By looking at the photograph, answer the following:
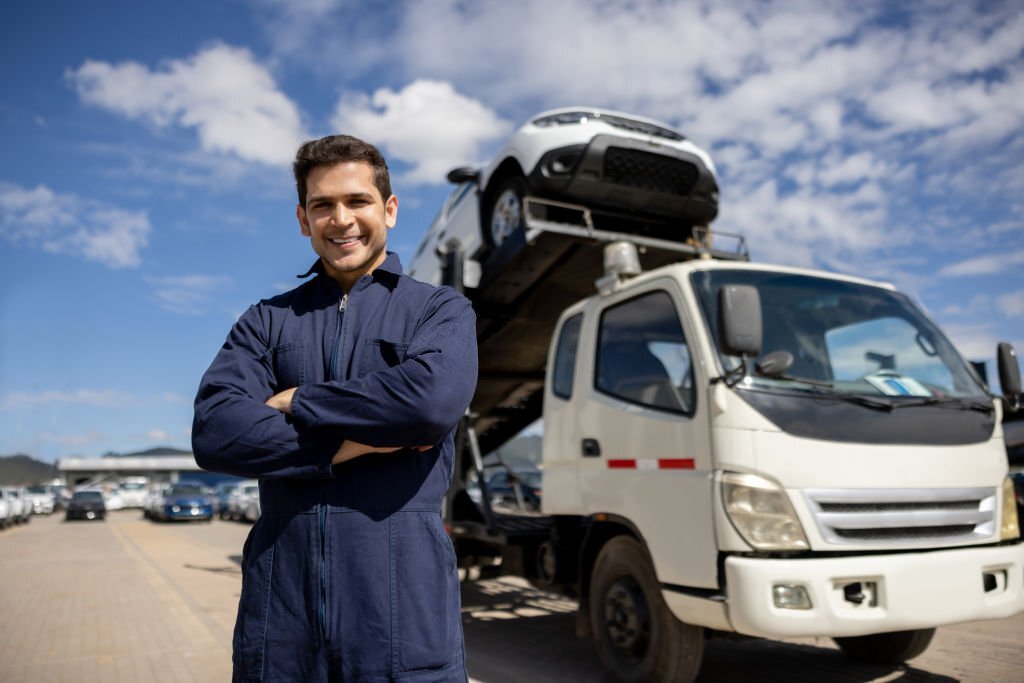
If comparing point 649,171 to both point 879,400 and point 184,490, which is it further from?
point 184,490

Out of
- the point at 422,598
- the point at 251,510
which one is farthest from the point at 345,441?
the point at 251,510

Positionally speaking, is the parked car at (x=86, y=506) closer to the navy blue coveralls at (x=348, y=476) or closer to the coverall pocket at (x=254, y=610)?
the navy blue coveralls at (x=348, y=476)

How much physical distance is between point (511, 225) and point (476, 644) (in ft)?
10.8

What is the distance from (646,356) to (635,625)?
4.96ft

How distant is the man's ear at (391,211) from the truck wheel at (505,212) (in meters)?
3.56

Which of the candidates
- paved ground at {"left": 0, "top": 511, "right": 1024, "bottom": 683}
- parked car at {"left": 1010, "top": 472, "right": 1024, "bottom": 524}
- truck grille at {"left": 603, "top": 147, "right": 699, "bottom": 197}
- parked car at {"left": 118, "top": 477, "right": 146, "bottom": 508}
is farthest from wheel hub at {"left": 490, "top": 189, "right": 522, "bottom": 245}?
parked car at {"left": 118, "top": 477, "right": 146, "bottom": 508}

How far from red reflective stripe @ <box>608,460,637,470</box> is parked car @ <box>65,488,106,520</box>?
1164 inches

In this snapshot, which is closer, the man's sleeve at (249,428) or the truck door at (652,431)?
the man's sleeve at (249,428)

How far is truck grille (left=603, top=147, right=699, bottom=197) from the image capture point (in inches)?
224

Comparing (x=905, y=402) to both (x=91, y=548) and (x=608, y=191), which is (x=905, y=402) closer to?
(x=608, y=191)

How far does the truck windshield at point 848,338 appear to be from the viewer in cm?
401

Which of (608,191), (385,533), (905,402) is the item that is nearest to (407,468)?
(385,533)

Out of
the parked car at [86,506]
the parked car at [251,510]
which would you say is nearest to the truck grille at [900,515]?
the parked car at [251,510]

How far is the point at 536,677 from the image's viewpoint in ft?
15.9
